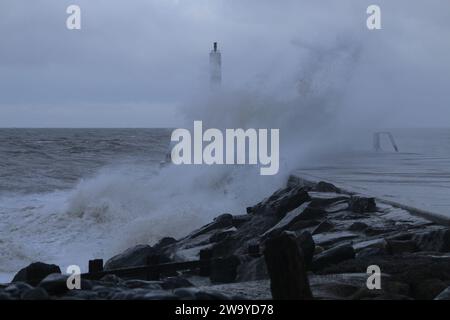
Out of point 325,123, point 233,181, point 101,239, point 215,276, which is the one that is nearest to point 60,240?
point 101,239

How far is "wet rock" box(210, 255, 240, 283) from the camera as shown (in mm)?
6066

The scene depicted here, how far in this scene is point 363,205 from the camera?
848 cm

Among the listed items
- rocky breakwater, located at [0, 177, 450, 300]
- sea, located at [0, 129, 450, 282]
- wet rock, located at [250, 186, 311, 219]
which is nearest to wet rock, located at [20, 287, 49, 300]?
rocky breakwater, located at [0, 177, 450, 300]

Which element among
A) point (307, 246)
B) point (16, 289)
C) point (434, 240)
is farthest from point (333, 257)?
point (16, 289)

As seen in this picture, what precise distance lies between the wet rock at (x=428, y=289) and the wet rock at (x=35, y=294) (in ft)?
8.06

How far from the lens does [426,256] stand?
5.67 m

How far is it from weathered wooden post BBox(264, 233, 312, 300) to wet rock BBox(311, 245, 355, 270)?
1860mm

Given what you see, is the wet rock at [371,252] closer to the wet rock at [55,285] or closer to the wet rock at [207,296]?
the wet rock at [207,296]

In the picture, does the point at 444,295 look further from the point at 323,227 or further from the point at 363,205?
the point at 363,205

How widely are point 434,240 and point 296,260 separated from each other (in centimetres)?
298

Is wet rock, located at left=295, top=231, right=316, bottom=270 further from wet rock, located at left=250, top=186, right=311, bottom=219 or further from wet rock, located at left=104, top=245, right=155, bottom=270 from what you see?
wet rock, located at left=250, top=186, right=311, bottom=219
